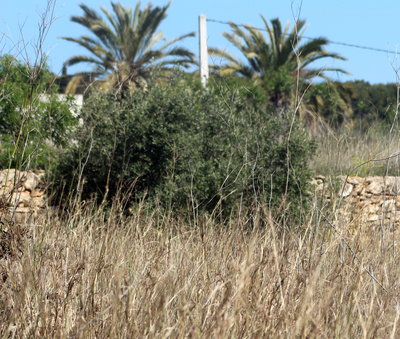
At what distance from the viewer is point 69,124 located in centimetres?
927

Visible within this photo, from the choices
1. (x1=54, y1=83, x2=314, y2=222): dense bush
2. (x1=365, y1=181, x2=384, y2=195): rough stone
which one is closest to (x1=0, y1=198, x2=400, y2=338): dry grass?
(x1=54, y1=83, x2=314, y2=222): dense bush

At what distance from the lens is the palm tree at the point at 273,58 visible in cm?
2070

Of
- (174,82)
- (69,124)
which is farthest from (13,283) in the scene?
(174,82)

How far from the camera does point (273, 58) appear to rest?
2156cm

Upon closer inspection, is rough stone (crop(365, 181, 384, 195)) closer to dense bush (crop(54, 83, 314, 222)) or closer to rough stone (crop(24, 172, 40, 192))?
dense bush (crop(54, 83, 314, 222))

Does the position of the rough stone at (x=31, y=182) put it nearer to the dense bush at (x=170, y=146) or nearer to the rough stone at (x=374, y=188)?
the dense bush at (x=170, y=146)

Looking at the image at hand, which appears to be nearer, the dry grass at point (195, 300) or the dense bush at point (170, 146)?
the dry grass at point (195, 300)

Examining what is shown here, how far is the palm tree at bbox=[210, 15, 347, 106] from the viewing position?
2070 cm

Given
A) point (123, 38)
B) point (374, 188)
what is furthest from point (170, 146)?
point (123, 38)

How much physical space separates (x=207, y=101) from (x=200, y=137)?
1103 mm

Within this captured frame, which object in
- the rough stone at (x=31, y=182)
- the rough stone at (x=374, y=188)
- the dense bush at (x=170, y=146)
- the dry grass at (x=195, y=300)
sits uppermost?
the dense bush at (x=170, y=146)

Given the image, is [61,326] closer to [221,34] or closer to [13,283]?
[13,283]

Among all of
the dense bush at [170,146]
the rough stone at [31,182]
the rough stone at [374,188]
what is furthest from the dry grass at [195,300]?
the rough stone at [374,188]

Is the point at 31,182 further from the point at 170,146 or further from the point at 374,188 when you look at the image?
the point at 374,188
